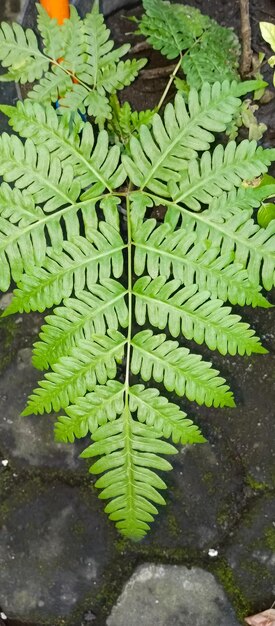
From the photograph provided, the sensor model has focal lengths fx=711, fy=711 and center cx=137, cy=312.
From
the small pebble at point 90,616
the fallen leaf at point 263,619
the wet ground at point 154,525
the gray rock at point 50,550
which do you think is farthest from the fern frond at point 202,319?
the small pebble at point 90,616

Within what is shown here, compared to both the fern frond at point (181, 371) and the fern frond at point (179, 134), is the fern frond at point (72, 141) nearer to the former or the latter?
the fern frond at point (179, 134)

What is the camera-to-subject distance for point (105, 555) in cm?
332

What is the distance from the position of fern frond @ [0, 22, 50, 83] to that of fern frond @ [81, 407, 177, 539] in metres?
1.40

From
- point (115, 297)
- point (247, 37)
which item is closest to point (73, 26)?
point (247, 37)

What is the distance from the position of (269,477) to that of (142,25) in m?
2.07

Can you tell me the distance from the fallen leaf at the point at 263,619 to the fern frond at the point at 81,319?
5.14 ft

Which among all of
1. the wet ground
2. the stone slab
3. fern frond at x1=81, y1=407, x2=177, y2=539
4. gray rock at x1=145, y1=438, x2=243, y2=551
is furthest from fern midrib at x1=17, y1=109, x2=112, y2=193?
the stone slab

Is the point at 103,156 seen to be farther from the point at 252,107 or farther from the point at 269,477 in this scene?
the point at 269,477

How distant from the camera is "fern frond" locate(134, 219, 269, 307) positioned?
2.59 metres

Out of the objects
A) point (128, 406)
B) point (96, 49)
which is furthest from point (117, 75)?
point (128, 406)

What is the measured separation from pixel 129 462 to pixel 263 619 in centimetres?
112

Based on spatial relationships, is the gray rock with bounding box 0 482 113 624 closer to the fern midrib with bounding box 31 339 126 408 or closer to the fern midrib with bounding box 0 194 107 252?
the fern midrib with bounding box 31 339 126 408

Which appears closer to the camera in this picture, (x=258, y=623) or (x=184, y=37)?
(x=184, y=37)

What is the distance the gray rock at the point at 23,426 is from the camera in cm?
337
